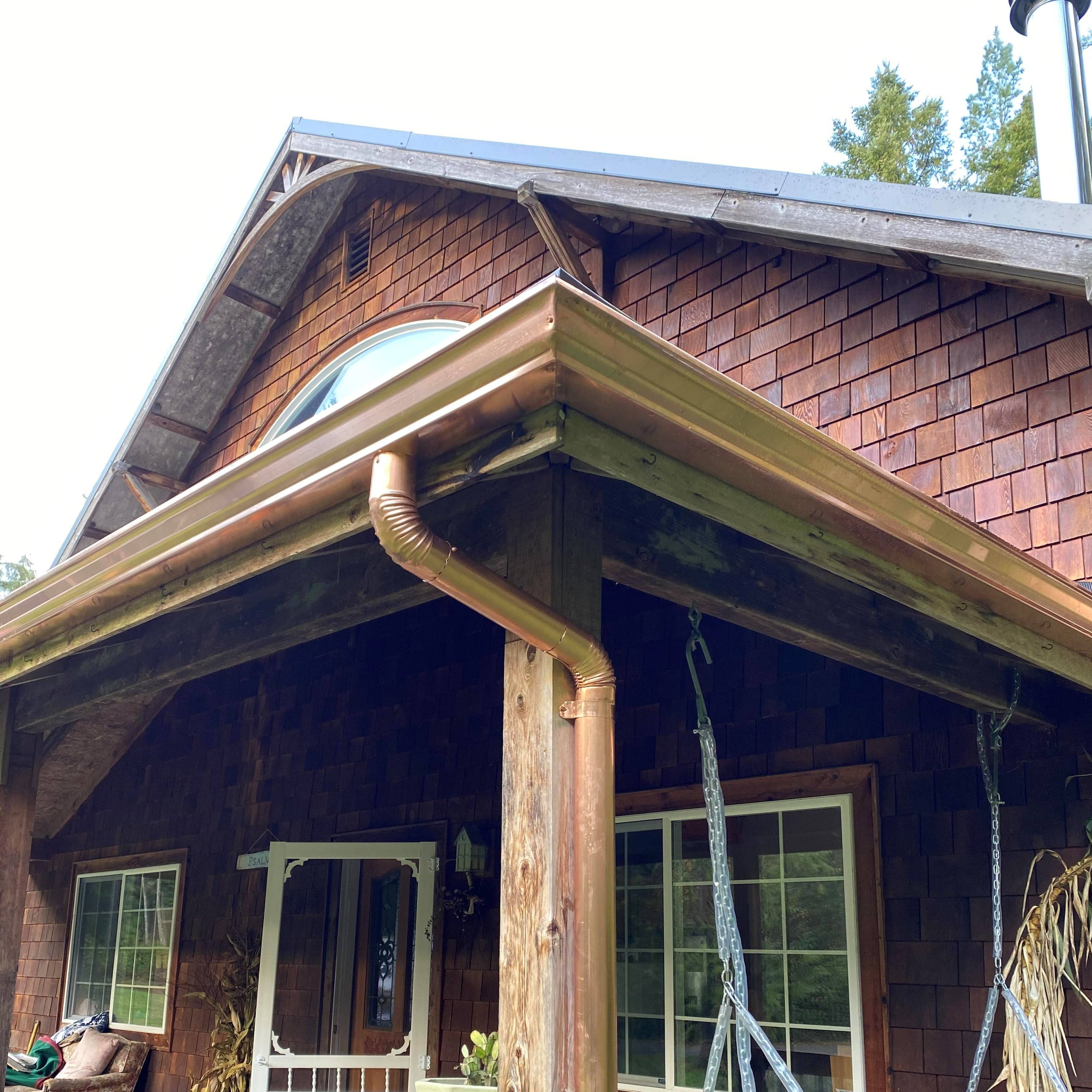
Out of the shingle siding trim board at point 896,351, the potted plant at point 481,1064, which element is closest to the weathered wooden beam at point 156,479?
the shingle siding trim board at point 896,351

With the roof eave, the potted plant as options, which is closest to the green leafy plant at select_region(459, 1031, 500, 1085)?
the potted plant

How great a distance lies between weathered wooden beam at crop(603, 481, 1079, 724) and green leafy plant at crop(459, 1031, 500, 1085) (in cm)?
147

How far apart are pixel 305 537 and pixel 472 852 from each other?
3523 mm

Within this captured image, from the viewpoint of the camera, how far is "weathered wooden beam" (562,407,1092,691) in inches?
90.2

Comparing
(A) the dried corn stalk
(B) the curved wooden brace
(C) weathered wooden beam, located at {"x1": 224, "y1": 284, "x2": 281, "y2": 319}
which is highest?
(B) the curved wooden brace

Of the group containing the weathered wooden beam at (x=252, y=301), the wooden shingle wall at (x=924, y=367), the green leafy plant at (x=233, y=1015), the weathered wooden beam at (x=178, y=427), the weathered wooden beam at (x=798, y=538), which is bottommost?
the green leafy plant at (x=233, y=1015)

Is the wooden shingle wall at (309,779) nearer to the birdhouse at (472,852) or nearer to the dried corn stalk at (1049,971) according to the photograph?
the birdhouse at (472,852)

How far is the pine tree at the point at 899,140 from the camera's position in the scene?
2169cm

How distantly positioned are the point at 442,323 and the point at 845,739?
3743mm

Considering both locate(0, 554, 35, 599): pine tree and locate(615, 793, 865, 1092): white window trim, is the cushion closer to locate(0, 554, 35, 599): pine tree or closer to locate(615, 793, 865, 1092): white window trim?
locate(615, 793, 865, 1092): white window trim

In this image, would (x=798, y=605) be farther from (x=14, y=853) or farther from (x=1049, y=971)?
(x=14, y=853)

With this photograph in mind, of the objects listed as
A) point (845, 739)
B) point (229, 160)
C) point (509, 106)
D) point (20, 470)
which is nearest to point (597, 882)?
point (845, 739)

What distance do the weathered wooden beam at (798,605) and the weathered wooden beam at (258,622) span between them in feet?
1.18

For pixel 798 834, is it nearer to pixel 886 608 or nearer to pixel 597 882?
pixel 886 608
